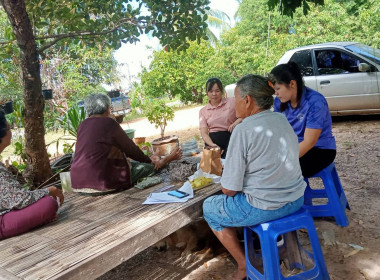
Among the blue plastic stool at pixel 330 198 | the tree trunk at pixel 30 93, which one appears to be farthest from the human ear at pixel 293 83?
the tree trunk at pixel 30 93

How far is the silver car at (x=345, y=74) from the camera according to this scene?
20.0 feet

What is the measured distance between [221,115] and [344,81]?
374 centimetres

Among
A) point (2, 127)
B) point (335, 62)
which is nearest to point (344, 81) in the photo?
point (335, 62)

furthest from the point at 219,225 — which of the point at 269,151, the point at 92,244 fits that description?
the point at 92,244

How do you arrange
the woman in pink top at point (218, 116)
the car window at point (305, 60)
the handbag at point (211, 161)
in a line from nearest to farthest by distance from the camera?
the handbag at point (211, 161), the woman in pink top at point (218, 116), the car window at point (305, 60)

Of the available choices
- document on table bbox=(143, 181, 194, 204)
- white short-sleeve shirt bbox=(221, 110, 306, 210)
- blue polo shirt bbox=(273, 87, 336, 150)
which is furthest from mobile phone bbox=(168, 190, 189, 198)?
blue polo shirt bbox=(273, 87, 336, 150)

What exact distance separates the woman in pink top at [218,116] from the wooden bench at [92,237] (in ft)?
4.85

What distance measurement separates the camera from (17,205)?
2.01 m

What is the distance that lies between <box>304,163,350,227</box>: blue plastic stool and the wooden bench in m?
1.06

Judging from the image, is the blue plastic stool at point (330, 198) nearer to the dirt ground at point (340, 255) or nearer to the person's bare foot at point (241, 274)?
the dirt ground at point (340, 255)

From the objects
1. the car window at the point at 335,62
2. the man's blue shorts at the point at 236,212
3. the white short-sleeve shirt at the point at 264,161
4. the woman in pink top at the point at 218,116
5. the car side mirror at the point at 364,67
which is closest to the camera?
the white short-sleeve shirt at the point at 264,161

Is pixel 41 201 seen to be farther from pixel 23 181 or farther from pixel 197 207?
pixel 23 181

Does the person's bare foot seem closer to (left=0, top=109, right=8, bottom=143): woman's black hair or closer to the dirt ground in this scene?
the dirt ground

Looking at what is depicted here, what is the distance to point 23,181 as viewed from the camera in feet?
14.2
